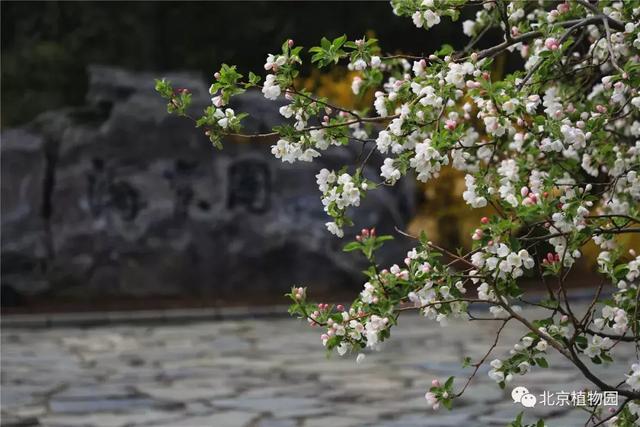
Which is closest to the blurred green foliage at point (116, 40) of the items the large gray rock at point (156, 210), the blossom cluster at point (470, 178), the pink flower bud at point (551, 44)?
the large gray rock at point (156, 210)

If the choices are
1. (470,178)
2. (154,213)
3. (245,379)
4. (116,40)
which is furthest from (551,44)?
(116,40)

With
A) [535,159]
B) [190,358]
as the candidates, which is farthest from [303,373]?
[535,159]

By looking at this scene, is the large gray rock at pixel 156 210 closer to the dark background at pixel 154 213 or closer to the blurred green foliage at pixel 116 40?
the dark background at pixel 154 213

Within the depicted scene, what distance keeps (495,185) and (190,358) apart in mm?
6547

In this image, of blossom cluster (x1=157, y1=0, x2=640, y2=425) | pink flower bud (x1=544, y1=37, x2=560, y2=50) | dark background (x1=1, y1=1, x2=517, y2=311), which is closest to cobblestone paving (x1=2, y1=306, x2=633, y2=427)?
dark background (x1=1, y1=1, x2=517, y2=311)

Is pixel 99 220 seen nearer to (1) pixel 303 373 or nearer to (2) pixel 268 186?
(2) pixel 268 186

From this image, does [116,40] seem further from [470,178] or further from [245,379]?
[470,178]

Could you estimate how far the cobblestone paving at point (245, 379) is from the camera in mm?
7871

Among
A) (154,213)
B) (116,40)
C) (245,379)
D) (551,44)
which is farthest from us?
(116,40)

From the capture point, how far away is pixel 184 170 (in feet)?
53.3

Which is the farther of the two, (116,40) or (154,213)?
(116,40)

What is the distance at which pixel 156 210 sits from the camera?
16.1 m

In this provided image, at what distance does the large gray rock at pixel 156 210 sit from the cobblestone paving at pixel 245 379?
2348 mm

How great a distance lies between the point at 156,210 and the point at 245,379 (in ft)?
22.3
